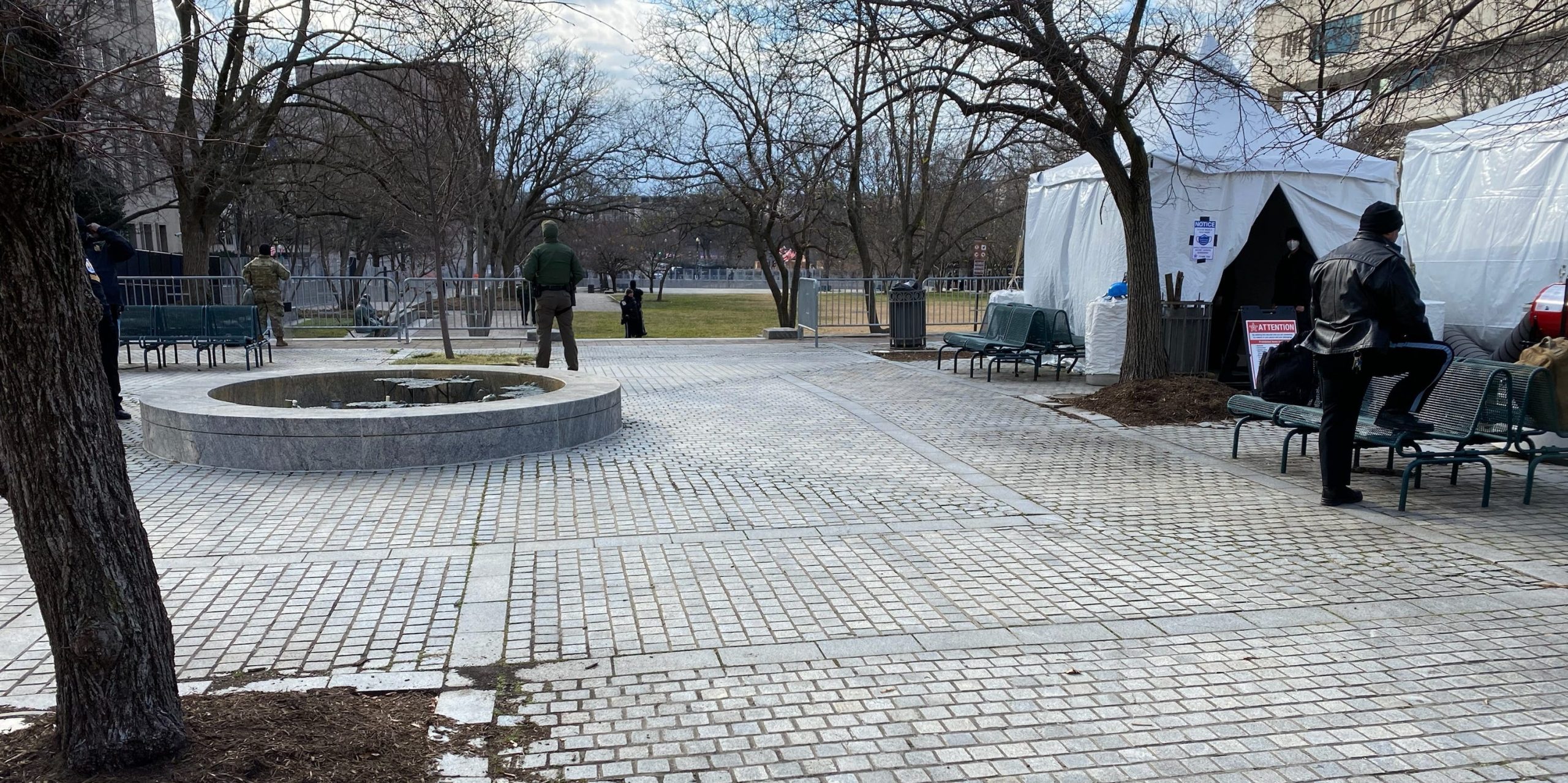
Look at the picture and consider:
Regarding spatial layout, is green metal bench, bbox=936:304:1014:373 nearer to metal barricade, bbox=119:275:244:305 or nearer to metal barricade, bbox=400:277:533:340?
metal barricade, bbox=400:277:533:340

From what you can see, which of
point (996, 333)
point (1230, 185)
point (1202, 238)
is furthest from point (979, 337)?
point (1230, 185)

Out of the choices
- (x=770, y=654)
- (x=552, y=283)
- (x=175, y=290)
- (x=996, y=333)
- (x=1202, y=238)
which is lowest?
(x=770, y=654)

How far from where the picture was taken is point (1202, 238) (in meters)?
13.6

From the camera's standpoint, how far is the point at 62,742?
9.86 ft

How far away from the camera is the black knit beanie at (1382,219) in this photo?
6.74 m

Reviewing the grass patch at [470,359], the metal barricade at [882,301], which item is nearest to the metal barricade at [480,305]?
the grass patch at [470,359]

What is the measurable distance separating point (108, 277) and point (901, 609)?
32.1 feet

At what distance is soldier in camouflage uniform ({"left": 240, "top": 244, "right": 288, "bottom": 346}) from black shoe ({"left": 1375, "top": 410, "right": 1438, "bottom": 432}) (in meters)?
16.5

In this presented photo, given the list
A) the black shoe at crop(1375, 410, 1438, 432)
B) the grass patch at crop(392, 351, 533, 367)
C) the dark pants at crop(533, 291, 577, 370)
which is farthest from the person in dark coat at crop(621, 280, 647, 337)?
the black shoe at crop(1375, 410, 1438, 432)

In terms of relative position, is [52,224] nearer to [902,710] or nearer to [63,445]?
[63,445]

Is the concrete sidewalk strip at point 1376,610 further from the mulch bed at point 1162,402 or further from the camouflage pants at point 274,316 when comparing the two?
the camouflage pants at point 274,316

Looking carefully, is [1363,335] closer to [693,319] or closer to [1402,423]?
[1402,423]

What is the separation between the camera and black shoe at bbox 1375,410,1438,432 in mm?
7012

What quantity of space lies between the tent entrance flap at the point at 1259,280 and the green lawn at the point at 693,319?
45.9 feet
